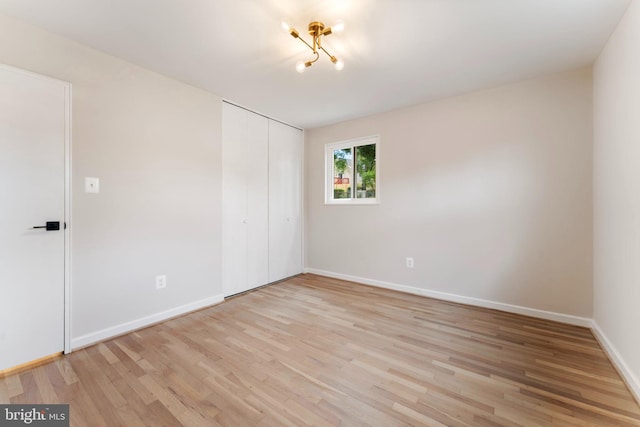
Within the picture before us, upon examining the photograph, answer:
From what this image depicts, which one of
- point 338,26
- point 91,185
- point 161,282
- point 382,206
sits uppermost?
point 338,26

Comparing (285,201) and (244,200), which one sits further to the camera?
(285,201)

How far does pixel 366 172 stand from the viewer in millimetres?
3949

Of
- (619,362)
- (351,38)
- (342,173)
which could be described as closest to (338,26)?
(351,38)

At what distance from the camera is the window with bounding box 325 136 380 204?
12.7 feet

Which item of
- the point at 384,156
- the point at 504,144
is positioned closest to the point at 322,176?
the point at 384,156

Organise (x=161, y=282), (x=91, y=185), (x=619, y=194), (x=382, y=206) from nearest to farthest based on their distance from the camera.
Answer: (x=619, y=194) < (x=91, y=185) < (x=161, y=282) < (x=382, y=206)

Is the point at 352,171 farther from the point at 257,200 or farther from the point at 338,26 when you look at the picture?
the point at 338,26

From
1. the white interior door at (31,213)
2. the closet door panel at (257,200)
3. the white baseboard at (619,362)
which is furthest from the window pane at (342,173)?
the white interior door at (31,213)

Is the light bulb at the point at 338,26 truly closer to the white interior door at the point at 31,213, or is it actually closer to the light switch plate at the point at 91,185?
the white interior door at the point at 31,213

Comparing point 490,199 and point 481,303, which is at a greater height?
point 490,199

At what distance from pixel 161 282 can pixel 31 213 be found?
114cm

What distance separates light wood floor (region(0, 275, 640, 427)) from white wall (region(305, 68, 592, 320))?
50 centimetres

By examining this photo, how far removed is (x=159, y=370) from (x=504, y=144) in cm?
379

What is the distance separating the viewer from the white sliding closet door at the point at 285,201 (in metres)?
3.96
